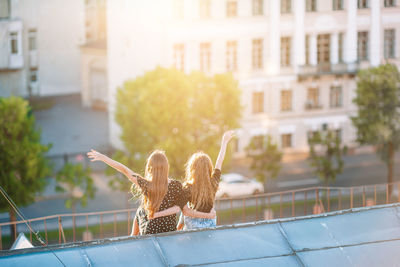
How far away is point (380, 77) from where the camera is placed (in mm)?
29531

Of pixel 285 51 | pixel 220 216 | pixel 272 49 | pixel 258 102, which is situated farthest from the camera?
pixel 258 102

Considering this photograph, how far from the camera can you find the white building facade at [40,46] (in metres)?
38.0

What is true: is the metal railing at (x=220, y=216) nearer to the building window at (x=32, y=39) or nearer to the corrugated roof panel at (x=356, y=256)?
the building window at (x=32, y=39)

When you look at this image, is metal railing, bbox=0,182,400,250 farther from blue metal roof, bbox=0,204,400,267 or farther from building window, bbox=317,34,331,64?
blue metal roof, bbox=0,204,400,267

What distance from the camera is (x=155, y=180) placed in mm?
7625

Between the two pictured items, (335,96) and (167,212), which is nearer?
(167,212)

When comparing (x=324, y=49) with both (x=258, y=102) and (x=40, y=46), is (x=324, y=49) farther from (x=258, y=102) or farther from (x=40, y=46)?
(x=40, y=46)

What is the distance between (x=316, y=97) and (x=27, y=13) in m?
16.1

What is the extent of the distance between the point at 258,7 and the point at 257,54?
231 cm

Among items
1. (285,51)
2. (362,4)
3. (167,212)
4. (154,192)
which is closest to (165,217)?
(167,212)

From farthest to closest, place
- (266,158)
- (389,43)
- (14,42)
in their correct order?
(14,42), (389,43), (266,158)

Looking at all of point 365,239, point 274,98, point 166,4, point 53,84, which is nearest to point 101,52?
point 53,84

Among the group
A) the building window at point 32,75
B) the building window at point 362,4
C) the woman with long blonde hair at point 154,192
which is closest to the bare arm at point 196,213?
the woman with long blonde hair at point 154,192

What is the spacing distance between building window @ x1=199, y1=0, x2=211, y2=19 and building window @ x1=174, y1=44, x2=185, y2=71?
5.68 feet
